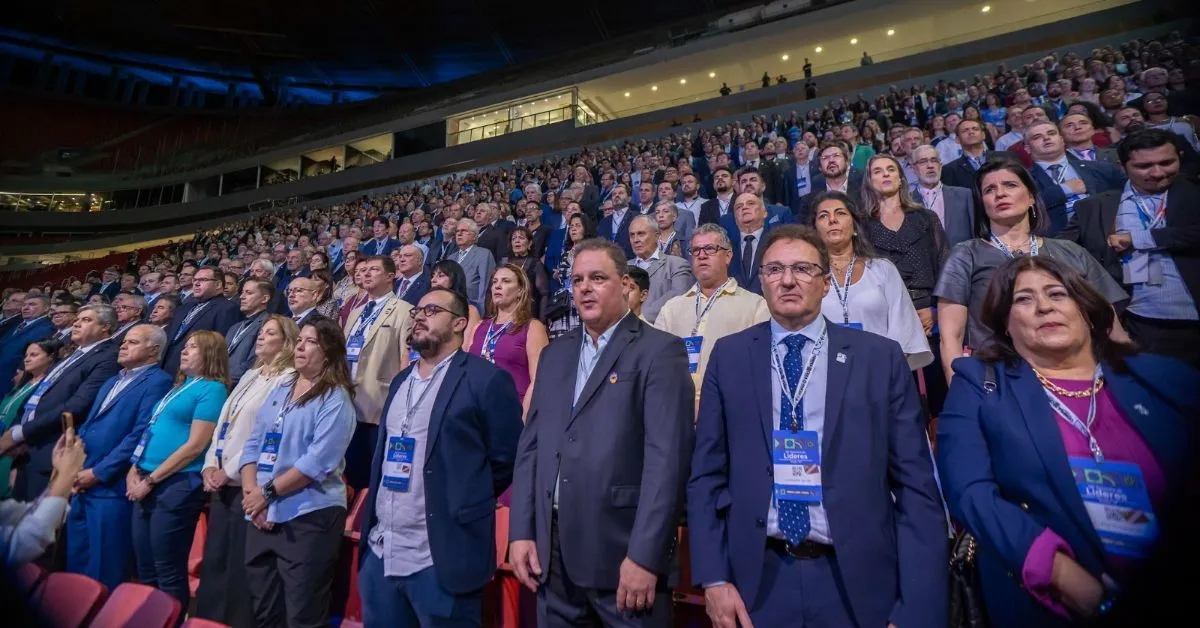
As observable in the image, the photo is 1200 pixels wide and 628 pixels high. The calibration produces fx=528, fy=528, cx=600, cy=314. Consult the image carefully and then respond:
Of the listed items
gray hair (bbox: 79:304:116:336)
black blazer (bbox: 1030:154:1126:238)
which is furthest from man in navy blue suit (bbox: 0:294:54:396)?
black blazer (bbox: 1030:154:1126:238)

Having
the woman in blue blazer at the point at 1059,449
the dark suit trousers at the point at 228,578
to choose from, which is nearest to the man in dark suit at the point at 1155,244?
the woman in blue blazer at the point at 1059,449

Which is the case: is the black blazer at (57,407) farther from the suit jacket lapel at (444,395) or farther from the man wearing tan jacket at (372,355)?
the suit jacket lapel at (444,395)

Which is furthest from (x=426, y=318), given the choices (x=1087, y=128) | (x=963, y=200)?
(x=1087, y=128)

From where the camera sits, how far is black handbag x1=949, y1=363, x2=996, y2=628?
1195 mm

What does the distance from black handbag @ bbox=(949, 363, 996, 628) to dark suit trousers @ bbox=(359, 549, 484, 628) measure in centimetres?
145

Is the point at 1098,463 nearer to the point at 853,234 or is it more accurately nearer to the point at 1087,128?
the point at 853,234

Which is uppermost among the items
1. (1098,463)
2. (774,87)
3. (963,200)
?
(774,87)

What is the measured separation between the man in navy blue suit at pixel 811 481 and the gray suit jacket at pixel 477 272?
3537mm

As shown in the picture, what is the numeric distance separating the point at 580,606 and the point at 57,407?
4253 mm

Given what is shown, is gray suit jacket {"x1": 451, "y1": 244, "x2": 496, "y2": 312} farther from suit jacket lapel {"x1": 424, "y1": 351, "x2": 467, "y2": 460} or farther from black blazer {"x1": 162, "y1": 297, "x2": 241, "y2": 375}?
suit jacket lapel {"x1": 424, "y1": 351, "x2": 467, "y2": 460}

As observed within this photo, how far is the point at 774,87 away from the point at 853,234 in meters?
13.4

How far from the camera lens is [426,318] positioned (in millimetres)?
2283

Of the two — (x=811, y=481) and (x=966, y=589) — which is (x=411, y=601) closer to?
(x=811, y=481)

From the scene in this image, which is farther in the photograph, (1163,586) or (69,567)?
(69,567)
